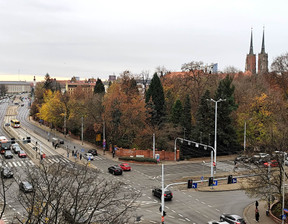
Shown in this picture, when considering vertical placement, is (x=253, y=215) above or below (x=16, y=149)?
below

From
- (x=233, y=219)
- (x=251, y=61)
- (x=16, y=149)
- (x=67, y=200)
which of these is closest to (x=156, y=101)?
(x=16, y=149)

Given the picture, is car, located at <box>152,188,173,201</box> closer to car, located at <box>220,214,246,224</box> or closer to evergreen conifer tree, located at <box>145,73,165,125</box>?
car, located at <box>220,214,246,224</box>

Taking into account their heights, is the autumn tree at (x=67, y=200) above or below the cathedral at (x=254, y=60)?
below

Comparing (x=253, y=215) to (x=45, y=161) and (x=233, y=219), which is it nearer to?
(x=233, y=219)

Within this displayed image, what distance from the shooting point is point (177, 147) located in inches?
2063

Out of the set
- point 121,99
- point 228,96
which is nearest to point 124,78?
point 121,99

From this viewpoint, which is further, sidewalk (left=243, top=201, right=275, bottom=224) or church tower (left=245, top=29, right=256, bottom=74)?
church tower (left=245, top=29, right=256, bottom=74)

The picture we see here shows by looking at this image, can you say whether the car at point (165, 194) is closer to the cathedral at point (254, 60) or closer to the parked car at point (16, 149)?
the parked car at point (16, 149)

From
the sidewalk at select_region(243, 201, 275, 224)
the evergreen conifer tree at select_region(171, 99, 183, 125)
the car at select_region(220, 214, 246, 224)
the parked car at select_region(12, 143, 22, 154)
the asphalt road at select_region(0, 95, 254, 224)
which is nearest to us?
the car at select_region(220, 214, 246, 224)

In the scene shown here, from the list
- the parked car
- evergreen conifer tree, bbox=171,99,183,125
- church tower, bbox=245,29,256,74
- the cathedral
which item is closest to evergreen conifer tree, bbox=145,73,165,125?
evergreen conifer tree, bbox=171,99,183,125

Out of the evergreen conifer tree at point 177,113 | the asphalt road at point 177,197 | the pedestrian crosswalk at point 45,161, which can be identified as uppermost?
the evergreen conifer tree at point 177,113

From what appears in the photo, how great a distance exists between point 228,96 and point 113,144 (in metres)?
23.7

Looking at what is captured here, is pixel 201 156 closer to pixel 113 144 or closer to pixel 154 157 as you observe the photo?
pixel 154 157

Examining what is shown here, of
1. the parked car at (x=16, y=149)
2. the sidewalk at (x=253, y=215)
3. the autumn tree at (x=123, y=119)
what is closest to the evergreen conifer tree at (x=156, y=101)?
the autumn tree at (x=123, y=119)
